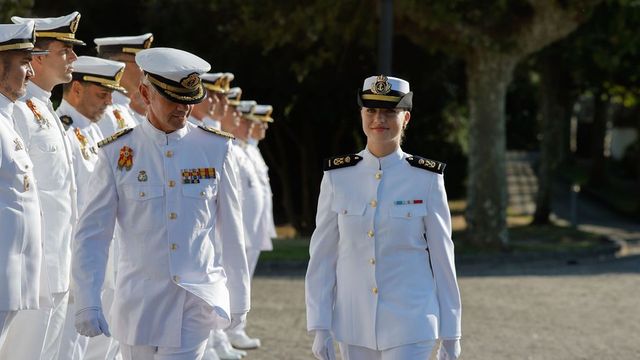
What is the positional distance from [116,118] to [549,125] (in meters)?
20.3

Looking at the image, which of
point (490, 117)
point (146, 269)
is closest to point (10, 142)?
point (146, 269)

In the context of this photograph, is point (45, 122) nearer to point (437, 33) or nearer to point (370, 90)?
point (370, 90)

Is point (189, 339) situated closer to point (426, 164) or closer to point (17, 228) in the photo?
point (17, 228)

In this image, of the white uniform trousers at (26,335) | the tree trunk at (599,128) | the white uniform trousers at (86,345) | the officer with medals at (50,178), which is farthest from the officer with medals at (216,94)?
the tree trunk at (599,128)

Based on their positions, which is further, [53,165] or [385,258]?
[53,165]

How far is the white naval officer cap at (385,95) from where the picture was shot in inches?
219

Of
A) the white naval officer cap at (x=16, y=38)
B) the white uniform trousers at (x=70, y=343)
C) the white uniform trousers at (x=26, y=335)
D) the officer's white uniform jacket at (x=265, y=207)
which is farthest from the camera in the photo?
the officer's white uniform jacket at (x=265, y=207)

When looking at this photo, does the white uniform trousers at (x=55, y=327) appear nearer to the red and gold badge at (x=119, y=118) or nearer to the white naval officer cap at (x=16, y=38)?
the white naval officer cap at (x=16, y=38)

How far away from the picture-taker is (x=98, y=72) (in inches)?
303

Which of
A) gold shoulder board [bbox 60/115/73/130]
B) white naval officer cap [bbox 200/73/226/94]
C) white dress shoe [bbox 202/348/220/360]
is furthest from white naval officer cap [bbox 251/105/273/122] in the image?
gold shoulder board [bbox 60/115/73/130]

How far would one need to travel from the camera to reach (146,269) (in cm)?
554

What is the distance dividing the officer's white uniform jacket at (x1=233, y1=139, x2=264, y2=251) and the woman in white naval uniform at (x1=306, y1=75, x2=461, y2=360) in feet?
17.9

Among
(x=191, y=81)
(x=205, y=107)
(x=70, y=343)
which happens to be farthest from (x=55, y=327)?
(x=205, y=107)

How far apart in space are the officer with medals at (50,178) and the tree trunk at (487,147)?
48.0 feet
